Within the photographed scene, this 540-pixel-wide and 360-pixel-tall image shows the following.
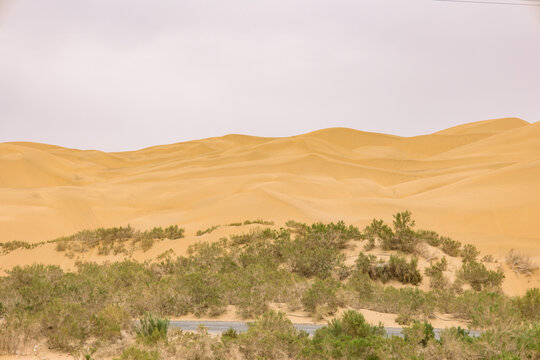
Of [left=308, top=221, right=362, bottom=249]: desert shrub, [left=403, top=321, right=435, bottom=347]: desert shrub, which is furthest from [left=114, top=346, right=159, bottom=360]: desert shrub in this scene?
[left=308, top=221, right=362, bottom=249]: desert shrub

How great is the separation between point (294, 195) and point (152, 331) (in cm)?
2799

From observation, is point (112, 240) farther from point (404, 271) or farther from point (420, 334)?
point (420, 334)

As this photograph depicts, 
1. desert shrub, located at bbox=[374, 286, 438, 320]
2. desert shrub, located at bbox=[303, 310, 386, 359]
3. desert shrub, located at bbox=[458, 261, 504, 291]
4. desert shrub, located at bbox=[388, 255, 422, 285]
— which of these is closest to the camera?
desert shrub, located at bbox=[303, 310, 386, 359]

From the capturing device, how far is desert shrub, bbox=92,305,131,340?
7.71 meters

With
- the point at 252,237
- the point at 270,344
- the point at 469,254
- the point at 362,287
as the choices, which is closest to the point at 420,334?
the point at 270,344

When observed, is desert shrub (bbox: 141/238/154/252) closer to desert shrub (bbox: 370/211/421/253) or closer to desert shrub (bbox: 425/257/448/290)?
desert shrub (bbox: 370/211/421/253)

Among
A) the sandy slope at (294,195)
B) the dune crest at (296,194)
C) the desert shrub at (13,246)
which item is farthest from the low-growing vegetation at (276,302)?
the desert shrub at (13,246)

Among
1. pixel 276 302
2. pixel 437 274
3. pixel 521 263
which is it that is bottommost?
pixel 521 263

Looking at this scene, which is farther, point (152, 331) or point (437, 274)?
point (437, 274)

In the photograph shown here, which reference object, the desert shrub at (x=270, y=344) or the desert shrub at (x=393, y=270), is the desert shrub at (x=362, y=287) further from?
the desert shrub at (x=270, y=344)

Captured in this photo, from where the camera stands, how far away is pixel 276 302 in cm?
1087

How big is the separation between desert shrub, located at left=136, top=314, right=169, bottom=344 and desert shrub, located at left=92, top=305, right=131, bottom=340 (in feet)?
Answer: 1.37

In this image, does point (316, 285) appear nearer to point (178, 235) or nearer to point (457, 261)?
point (457, 261)

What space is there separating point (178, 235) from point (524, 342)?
17.2m
